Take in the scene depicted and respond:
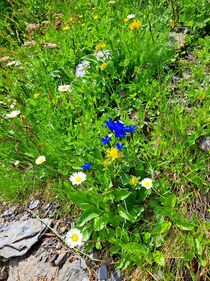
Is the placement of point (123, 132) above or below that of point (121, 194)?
above

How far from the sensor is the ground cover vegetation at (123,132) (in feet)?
6.15

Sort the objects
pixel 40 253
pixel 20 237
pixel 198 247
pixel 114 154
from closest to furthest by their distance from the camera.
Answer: pixel 198 247
pixel 114 154
pixel 40 253
pixel 20 237

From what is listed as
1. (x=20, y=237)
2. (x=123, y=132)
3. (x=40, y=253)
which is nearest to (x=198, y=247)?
(x=123, y=132)

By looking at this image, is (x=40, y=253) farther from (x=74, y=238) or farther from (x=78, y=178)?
(x=78, y=178)

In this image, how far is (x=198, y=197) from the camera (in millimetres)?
1949

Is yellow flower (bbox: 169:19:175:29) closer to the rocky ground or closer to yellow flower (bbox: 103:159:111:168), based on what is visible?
yellow flower (bbox: 103:159:111:168)

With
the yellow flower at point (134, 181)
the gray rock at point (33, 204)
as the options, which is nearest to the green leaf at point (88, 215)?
the yellow flower at point (134, 181)

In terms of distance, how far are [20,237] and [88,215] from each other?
2.35 ft

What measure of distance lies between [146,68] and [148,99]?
336 millimetres

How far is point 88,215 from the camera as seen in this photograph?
192 centimetres

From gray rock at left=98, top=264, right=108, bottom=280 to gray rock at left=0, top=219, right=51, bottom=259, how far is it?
554mm

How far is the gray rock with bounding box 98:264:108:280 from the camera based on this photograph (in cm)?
193

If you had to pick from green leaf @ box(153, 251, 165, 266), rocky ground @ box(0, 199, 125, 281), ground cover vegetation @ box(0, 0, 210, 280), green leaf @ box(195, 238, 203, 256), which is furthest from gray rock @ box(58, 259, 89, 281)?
green leaf @ box(195, 238, 203, 256)

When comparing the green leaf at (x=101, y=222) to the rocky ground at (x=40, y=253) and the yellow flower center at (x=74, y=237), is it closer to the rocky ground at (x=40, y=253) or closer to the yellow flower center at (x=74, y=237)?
the yellow flower center at (x=74, y=237)
